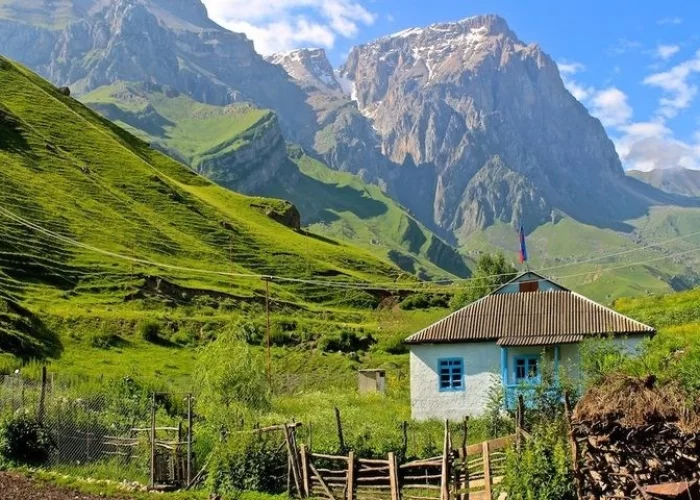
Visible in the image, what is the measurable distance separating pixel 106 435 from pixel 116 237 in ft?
265

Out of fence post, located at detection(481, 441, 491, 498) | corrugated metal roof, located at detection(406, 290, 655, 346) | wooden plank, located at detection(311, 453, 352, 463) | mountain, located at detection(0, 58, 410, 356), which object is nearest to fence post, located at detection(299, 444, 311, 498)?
wooden plank, located at detection(311, 453, 352, 463)

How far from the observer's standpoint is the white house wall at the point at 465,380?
44125mm

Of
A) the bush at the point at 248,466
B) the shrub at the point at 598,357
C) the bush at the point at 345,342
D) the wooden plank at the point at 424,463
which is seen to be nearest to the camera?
the wooden plank at the point at 424,463

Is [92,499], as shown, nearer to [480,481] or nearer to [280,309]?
[480,481]

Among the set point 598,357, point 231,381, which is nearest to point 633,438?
point 598,357

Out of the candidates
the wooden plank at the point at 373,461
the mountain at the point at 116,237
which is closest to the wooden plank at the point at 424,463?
the wooden plank at the point at 373,461

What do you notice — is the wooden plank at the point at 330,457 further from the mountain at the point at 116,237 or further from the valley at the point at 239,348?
the mountain at the point at 116,237

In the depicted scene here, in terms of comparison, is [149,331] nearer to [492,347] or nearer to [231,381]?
[492,347]

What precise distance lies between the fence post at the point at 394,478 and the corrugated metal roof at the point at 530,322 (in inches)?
848

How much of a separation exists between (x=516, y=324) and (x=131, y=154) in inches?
4613

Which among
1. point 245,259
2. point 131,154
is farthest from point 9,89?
point 245,259

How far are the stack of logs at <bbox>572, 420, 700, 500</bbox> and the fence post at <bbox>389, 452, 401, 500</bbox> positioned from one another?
25.0 ft

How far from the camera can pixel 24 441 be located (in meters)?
29.1

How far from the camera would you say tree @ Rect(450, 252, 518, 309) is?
8375 centimetres
